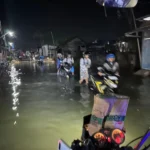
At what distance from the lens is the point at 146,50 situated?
57.0 feet

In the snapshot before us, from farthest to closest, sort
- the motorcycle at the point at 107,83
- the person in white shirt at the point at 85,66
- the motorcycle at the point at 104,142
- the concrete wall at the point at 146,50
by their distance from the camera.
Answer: the concrete wall at the point at 146,50 → the person in white shirt at the point at 85,66 → the motorcycle at the point at 107,83 → the motorcycle at the point at 104,142

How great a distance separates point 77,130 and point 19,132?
144cm

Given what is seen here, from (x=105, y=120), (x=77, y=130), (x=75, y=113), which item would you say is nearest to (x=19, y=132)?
(x=77, y=130)

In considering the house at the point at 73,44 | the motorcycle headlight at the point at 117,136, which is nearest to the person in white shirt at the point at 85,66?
the motorcycle headlight at the point at 117,136

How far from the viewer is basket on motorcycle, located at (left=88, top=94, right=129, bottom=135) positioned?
3502mm

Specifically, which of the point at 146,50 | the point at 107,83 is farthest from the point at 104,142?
the point at 146,50

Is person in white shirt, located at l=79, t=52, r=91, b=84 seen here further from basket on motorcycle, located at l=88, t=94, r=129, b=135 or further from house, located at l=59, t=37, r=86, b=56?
house, located at l=59, t=37, r=86, b=56

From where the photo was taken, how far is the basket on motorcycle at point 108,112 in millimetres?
3502

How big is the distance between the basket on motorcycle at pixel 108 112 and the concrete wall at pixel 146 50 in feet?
46.8

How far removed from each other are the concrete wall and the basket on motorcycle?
46.8ft

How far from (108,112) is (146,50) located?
1500 centimetres

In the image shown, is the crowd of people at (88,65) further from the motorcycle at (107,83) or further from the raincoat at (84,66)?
the motorcycle at (107,83)

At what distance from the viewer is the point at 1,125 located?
5.88 m

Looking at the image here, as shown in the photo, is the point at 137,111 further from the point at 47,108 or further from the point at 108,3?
the point at 108,3
